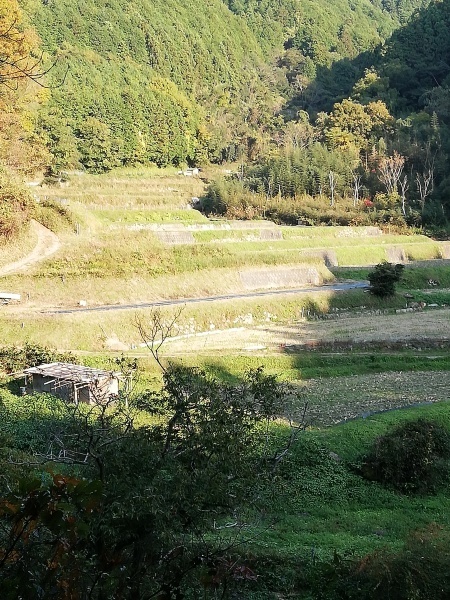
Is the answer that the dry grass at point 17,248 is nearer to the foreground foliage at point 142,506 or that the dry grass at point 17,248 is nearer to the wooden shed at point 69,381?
the wooden shed at point 69,381

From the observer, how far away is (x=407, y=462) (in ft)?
45.2

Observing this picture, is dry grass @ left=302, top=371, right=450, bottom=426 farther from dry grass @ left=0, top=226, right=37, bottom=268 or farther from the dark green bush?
dry grass @ left=0, top=226, right=37, bottom=268

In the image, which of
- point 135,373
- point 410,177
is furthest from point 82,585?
point 410,177

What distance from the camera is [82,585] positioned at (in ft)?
13.0

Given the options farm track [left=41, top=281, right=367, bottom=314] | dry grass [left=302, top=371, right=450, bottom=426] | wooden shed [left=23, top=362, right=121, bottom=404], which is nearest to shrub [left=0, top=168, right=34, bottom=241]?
farm track [left=41, top=281, right=367, bottom=314]

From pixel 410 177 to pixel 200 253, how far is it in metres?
33.6

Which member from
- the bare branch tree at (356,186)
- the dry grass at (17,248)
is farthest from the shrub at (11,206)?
the bare branch tree at (356,186)

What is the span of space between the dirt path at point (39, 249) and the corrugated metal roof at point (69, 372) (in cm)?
989

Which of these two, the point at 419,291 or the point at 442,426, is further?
the point at 419,291

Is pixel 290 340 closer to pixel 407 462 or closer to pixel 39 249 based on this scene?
pixel 407 462

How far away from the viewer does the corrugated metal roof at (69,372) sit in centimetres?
1730

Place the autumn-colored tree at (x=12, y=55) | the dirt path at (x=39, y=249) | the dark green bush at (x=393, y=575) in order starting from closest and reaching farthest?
1. the autumn-colored tree at (x=12, y=55)
2. the dark green bush at (x=393, y=575)
3. the dirt path at (x=39, y=249)

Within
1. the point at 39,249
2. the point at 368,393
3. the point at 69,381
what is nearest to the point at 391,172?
the point at 39,249

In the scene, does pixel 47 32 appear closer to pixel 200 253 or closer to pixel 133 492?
pixel 200 253
